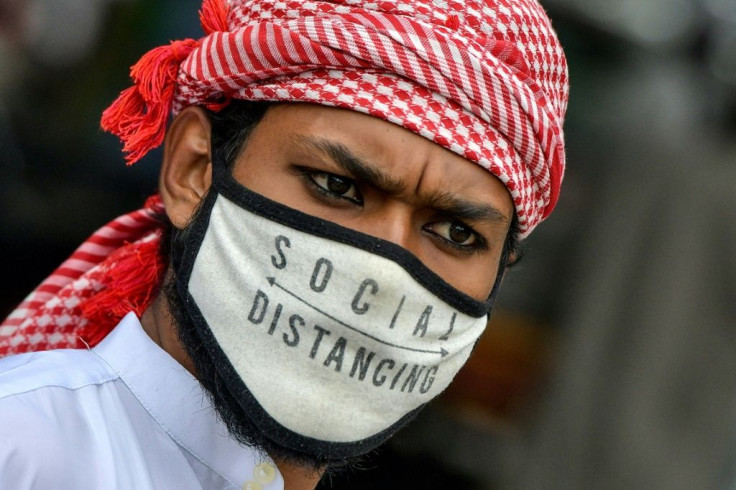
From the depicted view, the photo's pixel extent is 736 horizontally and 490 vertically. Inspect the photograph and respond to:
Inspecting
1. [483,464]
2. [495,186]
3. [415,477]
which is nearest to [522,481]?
[483,464]

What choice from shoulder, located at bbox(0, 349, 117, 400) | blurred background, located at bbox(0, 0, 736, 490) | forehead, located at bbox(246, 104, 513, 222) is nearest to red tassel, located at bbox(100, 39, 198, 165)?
forehead, located at bbox(246, 104, 513, 222)

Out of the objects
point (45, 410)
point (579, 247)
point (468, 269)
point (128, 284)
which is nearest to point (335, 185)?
point (468, 269)

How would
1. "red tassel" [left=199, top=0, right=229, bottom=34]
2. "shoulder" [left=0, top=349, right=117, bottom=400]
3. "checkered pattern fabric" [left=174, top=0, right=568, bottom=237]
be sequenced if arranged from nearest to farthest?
1. "shoulder" [left=0, top=349, right=117, bottom=400]
2. "checkered pattern fabric" [left=174, top=0, right=568, bottom=237]
3. "red tassel" [left=199, top=0, right=229, bottom=34]

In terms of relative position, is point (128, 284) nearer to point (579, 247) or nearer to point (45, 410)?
point (45, 410)

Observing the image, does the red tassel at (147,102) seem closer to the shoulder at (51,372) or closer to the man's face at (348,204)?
the man's face at (348,204)

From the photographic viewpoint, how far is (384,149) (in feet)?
6.22

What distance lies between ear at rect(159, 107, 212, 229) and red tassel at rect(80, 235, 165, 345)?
19cm

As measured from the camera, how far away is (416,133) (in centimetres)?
190

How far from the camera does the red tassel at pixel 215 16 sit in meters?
2.20

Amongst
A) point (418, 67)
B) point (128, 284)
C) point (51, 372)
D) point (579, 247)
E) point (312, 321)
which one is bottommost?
point (579, 247)

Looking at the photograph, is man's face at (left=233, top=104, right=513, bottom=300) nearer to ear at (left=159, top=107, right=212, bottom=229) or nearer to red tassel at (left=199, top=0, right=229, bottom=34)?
ear at (left=159, top=107, right=212, bottom=229)

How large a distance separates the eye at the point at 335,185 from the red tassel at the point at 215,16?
0.52 meters

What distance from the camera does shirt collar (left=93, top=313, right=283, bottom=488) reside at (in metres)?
1.84

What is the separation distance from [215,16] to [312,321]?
34.1 inches
